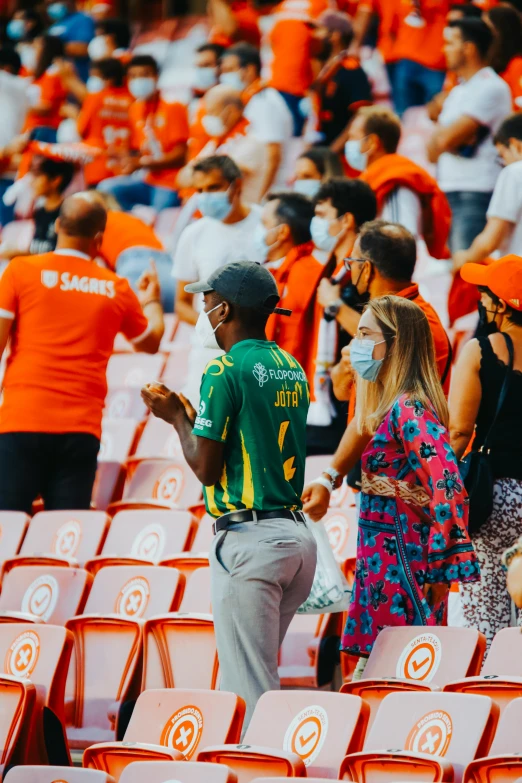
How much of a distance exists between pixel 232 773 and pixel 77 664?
1.68m

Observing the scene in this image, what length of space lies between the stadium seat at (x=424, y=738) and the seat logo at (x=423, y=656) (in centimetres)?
31

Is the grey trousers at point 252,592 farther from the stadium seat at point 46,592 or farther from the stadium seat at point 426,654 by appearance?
the stadium seat at point 46,592

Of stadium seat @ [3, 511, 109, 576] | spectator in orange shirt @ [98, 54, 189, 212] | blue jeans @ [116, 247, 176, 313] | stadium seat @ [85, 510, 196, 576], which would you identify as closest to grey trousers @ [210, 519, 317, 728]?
stadium seat @ [85, 510, 196, 576]

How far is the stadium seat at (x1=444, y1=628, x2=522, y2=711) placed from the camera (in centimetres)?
347

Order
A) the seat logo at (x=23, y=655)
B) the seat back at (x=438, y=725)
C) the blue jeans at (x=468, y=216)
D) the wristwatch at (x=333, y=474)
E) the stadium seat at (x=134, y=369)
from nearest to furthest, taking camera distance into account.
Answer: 1. the seat back at (x=438, y=725)
2. the wristwatch at (x=333, y=474)
3. the seat logo at (x=23, y=655)
4. the blue jeans at (x=468, y=216)
5. the stadium seat at (x=134, y=369)

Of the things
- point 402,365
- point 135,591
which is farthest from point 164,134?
point 402,365

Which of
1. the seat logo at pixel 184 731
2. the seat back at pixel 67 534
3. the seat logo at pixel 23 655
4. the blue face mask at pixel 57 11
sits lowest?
the seat back at pixel 67 534

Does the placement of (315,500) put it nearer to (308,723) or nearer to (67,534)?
(308,723)

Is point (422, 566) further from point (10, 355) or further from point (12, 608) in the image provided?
point (10, 355)

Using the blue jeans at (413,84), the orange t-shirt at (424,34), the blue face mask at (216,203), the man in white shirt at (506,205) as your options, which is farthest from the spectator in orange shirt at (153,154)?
the man in white shirt at (506,205)

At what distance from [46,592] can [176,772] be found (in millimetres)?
1994

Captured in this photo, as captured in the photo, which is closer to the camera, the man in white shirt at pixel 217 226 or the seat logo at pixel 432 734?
the seat logo at pixel 432 734

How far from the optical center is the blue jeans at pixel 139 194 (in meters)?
10.2

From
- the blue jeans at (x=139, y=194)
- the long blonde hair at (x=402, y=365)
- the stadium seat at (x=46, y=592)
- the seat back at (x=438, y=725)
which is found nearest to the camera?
the seat back at (x=438, y=725)
